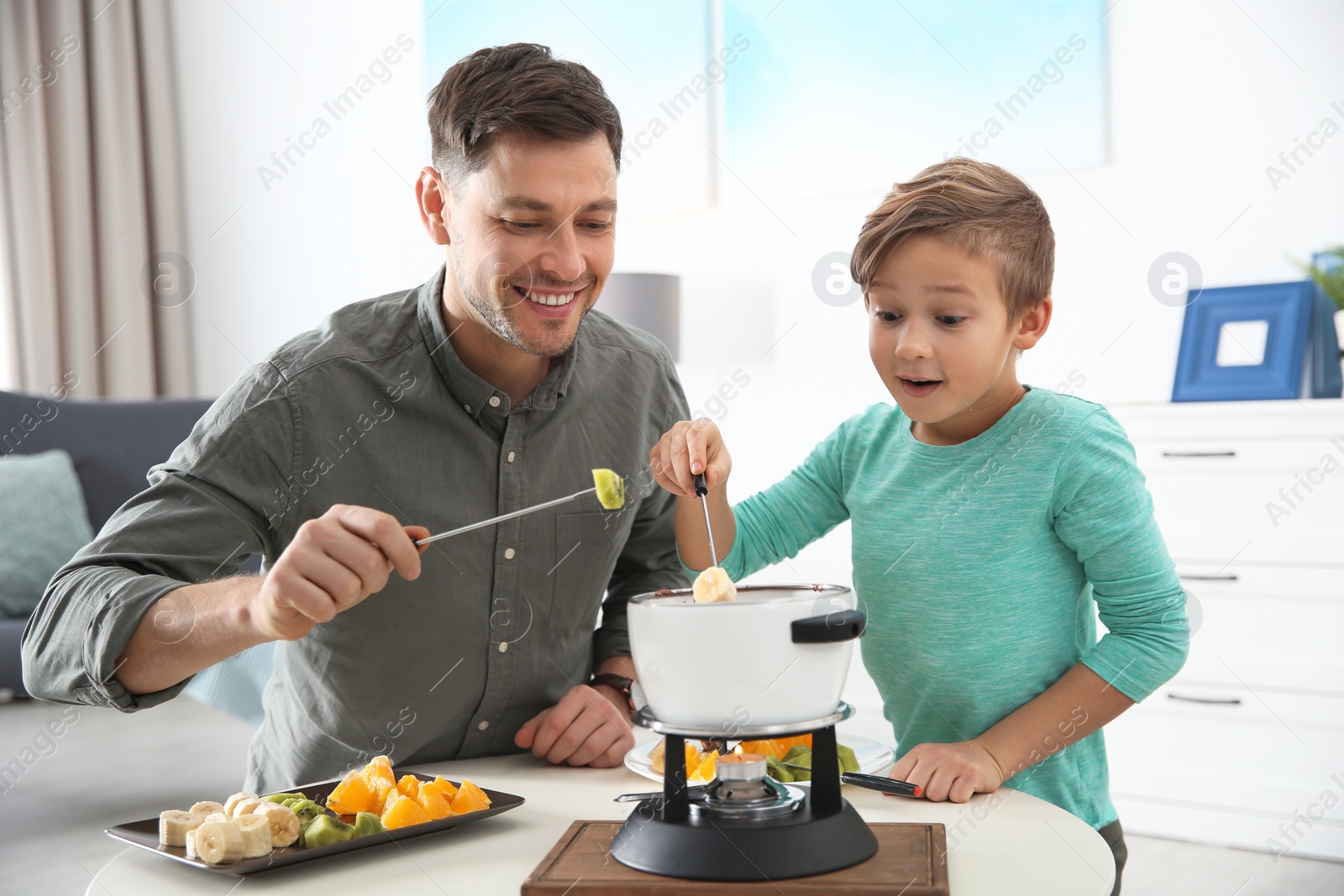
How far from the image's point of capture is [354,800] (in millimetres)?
1021

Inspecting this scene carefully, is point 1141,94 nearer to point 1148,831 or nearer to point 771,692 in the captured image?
point 1148,831

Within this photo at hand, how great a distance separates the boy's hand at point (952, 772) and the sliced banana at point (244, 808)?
1.89ft

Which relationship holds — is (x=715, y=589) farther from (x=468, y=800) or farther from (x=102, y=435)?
(x=102, y=435)

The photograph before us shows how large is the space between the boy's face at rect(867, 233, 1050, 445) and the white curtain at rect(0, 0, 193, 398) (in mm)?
4763

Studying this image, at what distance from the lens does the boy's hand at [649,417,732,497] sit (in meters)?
1.23

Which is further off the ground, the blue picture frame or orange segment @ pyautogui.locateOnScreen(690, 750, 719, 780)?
the blue picture frame

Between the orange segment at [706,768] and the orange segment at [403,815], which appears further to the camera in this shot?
the orange segment at [706,768]

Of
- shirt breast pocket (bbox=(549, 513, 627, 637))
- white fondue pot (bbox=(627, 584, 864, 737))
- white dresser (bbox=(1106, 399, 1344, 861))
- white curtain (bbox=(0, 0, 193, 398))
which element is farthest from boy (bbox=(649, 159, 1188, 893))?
white curtain (bbox=(0, 0, 193, 398))

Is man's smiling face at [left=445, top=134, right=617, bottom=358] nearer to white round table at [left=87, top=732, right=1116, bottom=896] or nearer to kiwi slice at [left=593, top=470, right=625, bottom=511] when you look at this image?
kiwi slice at [left=593, top=470, right=625, bottom=511]

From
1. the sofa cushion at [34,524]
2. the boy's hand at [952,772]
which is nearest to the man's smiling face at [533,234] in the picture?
the boy's hand at [952,772]

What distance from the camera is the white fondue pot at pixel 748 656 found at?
85 centimetres

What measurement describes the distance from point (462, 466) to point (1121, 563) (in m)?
0.76

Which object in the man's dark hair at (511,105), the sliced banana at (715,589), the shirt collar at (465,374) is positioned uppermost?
the man's dark hair at (511,105)

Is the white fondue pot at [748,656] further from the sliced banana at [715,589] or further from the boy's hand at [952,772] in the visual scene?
the boy's hand at [952,772]
